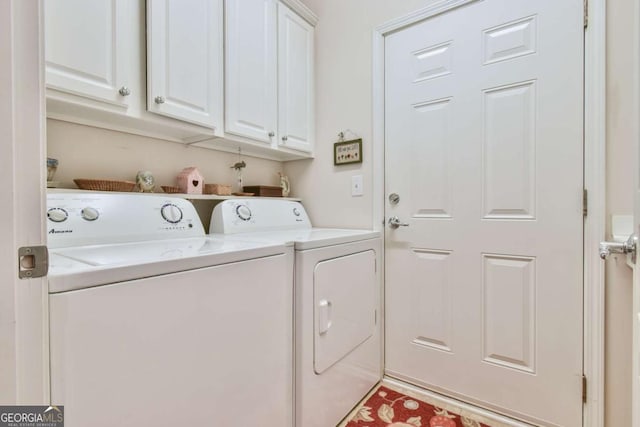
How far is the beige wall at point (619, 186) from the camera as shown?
1.20 meters

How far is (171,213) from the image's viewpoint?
136 centimetres

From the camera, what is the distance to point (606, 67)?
1.23m

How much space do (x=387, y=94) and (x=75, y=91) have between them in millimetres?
1526

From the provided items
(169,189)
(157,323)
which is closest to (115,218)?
(169,189)

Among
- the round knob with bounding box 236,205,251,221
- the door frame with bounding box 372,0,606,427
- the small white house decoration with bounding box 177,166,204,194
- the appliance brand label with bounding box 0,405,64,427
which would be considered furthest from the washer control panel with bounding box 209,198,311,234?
the door frame with bounding box 372,0,606,427

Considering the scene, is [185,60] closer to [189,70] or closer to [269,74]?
[189,70]

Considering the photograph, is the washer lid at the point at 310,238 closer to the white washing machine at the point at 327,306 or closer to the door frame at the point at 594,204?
the white washing machine at the point at 327,306

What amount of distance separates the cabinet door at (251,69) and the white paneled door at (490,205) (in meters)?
0.72

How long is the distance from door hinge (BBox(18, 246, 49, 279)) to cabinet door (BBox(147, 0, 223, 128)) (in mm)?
934

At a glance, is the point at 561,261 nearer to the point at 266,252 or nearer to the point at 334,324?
the point at 334,324

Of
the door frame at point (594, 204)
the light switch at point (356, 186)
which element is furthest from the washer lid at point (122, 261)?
the door frame at point (594, 204)

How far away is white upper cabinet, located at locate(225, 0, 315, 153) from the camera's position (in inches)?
62.9

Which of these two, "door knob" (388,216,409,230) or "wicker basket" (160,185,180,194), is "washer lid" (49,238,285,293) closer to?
"wicker basket" (160,185,180,194)

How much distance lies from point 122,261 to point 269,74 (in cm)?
142
